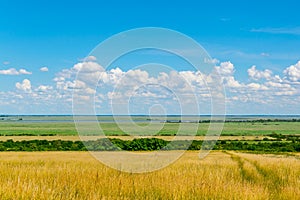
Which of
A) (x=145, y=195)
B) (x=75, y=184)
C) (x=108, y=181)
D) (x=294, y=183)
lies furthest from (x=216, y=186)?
(x=294, y=183)

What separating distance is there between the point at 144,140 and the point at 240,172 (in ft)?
123

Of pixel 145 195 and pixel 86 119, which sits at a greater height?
pixel 86 119

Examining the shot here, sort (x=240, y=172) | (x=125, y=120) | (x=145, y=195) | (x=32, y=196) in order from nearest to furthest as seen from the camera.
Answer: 1. (x=32, y=196)
2. (x=145, y=195)
3. (x=125, y=120)
4. (x=240, y=172)

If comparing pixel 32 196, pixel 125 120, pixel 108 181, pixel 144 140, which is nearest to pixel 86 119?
pixel 125 120

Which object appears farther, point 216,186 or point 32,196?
point 216,186

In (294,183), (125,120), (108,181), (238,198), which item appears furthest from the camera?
(125,120)

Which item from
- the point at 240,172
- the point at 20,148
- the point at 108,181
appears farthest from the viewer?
the point at 20,148

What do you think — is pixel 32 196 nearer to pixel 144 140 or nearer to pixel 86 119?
pixel 86 119

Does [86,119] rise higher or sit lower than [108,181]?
higher

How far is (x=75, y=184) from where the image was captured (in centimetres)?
1085

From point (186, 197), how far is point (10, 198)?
3690 millimetres

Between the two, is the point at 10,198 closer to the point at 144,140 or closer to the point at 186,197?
the point at 186,197

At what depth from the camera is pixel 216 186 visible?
10.5m

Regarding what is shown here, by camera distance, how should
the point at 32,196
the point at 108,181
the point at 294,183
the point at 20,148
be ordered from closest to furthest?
1. the point at 32,196
2. the point at 108,181
3. the point at 294,183
4. the point at 20,148
